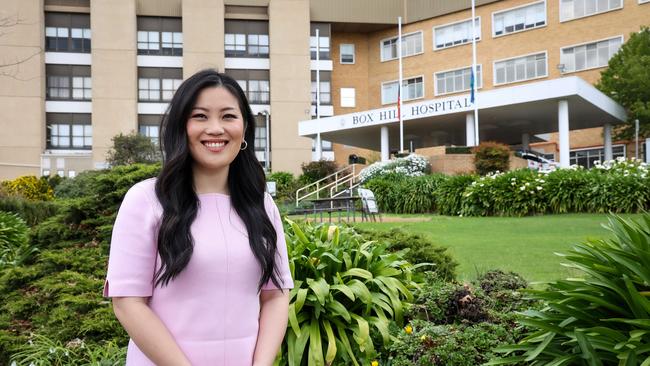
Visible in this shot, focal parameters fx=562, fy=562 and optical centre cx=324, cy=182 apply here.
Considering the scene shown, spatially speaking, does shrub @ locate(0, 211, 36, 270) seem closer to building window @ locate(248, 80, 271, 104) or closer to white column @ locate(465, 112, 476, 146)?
white column @ locate(465, 112, 476, 146)

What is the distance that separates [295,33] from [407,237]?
150ft

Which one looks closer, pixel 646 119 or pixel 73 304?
pixel 73 304

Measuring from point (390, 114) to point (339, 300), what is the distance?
97.8 feet

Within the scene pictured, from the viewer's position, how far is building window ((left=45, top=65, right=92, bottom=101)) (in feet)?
157

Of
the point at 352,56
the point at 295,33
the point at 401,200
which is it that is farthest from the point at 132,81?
the point at 401,200

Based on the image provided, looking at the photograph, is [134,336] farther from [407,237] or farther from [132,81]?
[132,81]

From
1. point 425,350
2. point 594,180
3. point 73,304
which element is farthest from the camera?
point 594,180

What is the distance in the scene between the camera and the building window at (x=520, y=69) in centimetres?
4341

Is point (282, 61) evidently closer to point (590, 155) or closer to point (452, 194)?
point (590, 155)

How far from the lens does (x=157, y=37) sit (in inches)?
1955

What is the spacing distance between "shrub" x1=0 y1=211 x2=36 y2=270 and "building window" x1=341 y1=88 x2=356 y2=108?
43.5 m

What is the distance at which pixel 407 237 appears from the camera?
655 centimetres

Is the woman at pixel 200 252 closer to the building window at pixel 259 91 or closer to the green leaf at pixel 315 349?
the green leaf at pixel 315 349

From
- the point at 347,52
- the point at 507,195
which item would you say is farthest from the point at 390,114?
the point at 347,52
